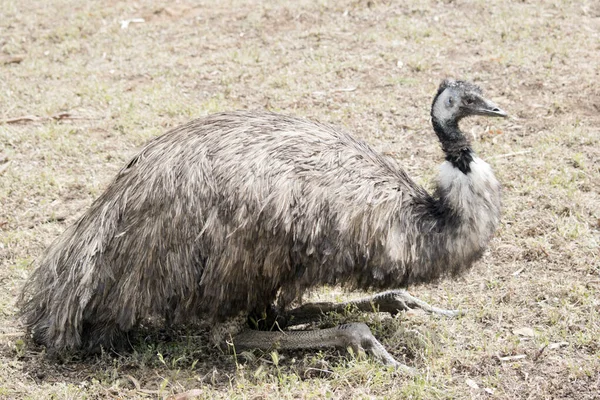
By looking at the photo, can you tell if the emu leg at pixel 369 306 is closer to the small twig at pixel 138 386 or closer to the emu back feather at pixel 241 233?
the emu back feather at pixel 241 233

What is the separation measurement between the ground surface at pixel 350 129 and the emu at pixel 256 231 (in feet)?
0.98

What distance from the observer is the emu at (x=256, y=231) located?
4414 millimetres

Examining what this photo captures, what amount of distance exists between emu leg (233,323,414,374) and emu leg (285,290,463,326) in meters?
0.25

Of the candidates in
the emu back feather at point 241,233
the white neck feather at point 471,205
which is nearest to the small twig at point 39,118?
the emu back feather at point 241,233

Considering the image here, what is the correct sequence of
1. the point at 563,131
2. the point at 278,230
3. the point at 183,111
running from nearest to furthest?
1. the point at 278,230
2. the point at 563,131
3. the point at 183,111

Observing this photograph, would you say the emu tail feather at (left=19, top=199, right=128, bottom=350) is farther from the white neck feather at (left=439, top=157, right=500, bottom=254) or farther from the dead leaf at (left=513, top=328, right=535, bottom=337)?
the dead leaf at (left=513, top=328, right=535, bottom=337)

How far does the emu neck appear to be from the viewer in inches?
182

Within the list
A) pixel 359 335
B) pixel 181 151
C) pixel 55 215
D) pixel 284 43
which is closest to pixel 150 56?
pixel 284 43

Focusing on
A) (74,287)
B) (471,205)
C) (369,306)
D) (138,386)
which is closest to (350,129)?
(369,306)

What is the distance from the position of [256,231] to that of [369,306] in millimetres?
1065

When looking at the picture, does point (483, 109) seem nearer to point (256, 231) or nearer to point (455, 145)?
point (455, 145)

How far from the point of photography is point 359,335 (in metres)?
4.59

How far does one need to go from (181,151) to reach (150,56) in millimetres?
4830

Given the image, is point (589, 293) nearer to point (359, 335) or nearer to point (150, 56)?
point (359, 335)
